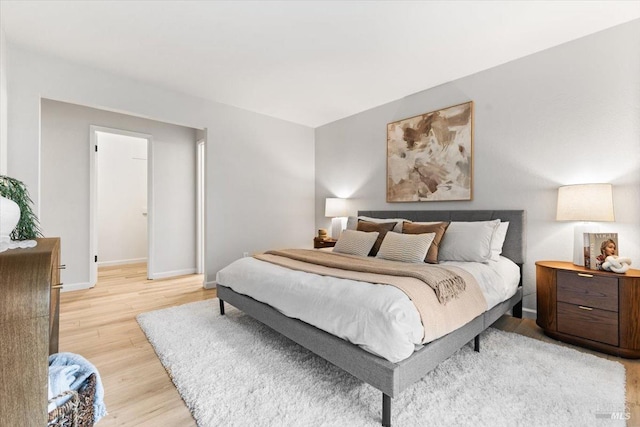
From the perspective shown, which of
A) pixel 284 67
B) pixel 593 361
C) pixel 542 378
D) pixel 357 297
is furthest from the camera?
pixel 284 67

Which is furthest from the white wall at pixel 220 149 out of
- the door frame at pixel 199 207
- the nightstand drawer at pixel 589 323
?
the nightstand drawer at pixel 589 323

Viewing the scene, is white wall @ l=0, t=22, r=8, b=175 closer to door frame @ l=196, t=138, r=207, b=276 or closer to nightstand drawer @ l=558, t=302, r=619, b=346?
door frame @ l=196, t=138, r=207, b=276

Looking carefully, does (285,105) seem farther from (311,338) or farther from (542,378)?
(542,378)

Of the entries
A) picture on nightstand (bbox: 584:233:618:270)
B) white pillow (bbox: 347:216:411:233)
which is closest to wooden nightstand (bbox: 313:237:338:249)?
white pillow (bbox: 347:216:411:233)

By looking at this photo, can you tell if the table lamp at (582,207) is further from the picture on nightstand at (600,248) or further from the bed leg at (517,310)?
A: the bed leg at (517,310)

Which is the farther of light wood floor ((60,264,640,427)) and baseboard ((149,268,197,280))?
baseboard ((149,268,197,280))

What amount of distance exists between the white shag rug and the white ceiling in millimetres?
2620

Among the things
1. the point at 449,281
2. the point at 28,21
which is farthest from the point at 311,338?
the point at 28,21

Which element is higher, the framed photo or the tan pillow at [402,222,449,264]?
the framed photo

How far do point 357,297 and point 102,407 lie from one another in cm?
124

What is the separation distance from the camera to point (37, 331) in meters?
0.84

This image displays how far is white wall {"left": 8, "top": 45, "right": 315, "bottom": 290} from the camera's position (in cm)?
282

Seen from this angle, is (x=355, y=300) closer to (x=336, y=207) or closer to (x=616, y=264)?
(x=616, y=264)

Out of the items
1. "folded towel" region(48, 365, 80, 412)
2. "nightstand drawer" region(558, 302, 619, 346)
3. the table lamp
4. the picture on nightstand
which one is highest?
the table lamp
